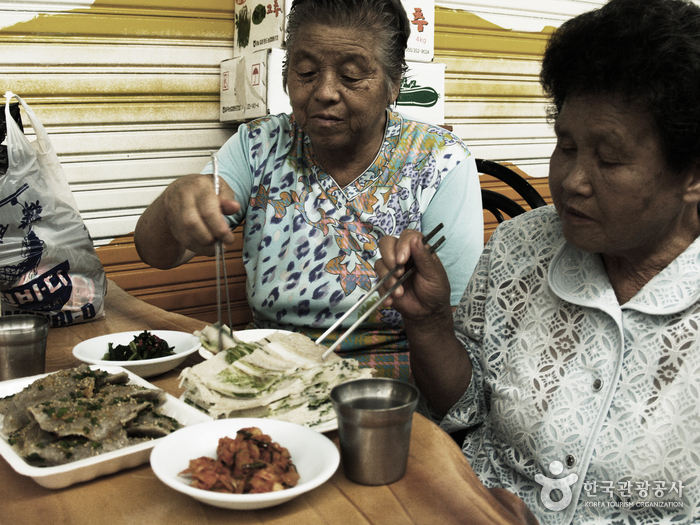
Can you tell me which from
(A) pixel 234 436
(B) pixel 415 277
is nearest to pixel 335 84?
(B) pixel 415 277

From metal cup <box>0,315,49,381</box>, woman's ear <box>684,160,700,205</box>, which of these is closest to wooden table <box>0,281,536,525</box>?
metal cup <box>0,315,49,381</box>

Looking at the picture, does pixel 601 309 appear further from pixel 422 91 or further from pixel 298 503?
pixel 422 91

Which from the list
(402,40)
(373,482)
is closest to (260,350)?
(373,482)

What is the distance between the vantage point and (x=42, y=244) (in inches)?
74.7

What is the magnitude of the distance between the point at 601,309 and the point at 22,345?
1382 millimetres

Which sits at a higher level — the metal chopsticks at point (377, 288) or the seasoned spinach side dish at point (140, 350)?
the metal chopsticks at point (377, 288)

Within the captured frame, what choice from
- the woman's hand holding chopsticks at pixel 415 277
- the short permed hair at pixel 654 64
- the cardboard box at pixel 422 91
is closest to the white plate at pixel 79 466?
the woman's hand holding chopsticks at pixel 415 277

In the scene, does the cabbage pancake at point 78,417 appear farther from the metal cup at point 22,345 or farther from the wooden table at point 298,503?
the metal cup at point 22,345

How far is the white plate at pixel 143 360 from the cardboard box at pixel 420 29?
2.52 metres

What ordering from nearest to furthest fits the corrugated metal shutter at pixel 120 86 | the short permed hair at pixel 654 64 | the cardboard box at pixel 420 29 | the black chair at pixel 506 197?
Result: the short permed hair at pixel 654 64 < the black chair at pixel 506 197 < the corrugated metal shutter at pixel 120 86 < the cardboard box at pixel 420 29

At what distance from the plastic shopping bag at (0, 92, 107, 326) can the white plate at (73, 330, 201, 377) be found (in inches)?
15.4

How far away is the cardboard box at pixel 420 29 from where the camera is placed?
3.54 metres

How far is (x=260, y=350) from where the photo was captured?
54.1 inches

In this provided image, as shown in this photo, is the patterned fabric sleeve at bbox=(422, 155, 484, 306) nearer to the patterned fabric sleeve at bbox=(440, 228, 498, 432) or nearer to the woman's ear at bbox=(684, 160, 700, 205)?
the patterned fabric sleeve at bbox=(440, 228, 498, 432)
